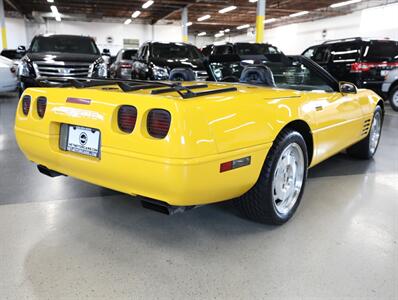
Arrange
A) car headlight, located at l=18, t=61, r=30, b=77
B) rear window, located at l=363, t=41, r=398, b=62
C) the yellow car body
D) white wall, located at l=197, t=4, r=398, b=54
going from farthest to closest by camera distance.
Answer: white wall, located at l=197, t=4, r=398, b=54 < rear window, located at l=363, t=41, r=398, b=62 < car headlight, located at l=18, t=61, r=30, b=77 < the yellow car body

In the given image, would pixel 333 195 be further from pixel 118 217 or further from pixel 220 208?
pixel 118 217

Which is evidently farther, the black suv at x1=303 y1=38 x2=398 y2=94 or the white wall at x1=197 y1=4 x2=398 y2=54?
the white wall at x1=197 y1=4 x2=398 y2=54

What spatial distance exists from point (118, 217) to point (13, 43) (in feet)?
90.0

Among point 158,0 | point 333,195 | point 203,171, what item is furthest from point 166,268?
point 158,0

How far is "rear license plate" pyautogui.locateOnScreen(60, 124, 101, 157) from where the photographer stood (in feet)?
6.00

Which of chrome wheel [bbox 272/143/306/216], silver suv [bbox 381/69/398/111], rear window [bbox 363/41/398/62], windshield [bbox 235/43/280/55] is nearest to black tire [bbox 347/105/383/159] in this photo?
chrome wheel [bbox 272/143/306/216]

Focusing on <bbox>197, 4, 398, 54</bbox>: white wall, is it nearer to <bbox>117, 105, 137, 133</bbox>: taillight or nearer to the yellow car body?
the yellow car body

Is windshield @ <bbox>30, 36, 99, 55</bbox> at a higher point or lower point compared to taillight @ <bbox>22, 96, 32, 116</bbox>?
higher

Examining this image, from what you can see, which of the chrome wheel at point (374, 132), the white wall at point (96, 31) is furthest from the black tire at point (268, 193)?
the white wall at point (96, 31)

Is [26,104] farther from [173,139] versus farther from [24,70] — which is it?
[24,70]

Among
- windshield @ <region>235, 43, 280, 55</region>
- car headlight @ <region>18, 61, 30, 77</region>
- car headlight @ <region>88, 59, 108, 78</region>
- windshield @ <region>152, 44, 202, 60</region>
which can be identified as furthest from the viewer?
windshield @ <region>235, 43, 280, 55</region>

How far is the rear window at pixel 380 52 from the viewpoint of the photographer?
787cm

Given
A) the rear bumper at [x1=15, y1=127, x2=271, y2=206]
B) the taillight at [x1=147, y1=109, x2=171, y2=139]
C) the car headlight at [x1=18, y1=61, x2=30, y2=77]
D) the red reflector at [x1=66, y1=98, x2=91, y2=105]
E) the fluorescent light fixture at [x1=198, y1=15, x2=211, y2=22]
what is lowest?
the rear bumper at [x1=15, y1=127, x2=271, y2=206]

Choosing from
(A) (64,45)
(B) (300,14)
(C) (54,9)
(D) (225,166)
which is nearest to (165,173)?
(D) (225,166)
